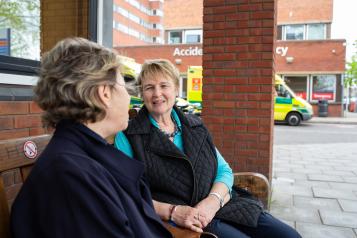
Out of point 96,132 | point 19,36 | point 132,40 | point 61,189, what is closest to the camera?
point 61,189

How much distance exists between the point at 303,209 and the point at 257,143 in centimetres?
97

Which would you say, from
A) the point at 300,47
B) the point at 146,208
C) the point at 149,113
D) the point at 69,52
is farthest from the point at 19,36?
the point at 300,47

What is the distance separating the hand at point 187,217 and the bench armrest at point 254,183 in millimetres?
800

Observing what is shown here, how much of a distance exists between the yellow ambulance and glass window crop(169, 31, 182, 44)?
14530 mm

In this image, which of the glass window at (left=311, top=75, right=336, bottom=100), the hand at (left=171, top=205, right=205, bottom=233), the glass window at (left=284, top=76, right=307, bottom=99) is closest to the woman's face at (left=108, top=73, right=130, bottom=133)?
the hand at (left=171, top=205, right=205, bottom=233)

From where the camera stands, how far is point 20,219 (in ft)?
4.08

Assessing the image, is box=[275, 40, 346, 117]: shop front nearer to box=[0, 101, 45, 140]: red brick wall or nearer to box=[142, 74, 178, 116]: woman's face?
box=[142, 74, 178, 116]: woman's face

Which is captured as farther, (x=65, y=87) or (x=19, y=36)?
(x=19, y=36)

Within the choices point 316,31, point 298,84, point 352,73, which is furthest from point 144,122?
point 352,73

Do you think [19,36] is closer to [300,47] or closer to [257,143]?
[257,143]

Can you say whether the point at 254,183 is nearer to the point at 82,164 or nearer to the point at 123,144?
the point at 123,144

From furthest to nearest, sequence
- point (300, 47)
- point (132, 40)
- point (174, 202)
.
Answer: point (132, 40), point (300, 47), point (174, 202)

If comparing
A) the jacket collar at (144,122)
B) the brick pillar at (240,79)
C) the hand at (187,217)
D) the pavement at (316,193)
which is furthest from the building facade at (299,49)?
the hand at (187,217)

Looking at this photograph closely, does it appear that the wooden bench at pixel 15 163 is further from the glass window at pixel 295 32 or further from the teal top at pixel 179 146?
the glass window at pixel 295 32
